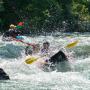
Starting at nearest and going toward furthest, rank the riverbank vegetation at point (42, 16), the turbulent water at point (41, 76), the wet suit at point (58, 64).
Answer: the turbulent water at point (41, 76) → the wet suit at point (58, 64) → the riverbank vegetation at point (42, 16)

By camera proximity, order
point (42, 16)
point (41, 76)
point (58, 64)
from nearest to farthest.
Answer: point (41, 76) < point (58, 64) < point (42, 16)

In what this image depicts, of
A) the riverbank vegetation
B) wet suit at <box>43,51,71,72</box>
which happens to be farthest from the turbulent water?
the riverbank vegetation

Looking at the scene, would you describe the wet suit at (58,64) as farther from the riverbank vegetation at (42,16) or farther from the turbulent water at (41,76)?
the riverbank vegetation at (42,16)

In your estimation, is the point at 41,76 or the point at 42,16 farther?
the point at 42,16

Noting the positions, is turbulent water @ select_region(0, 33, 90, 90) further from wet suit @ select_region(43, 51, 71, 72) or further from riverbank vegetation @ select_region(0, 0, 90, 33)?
riverbank vegetation @ select_region(0, 0, 90, 33)

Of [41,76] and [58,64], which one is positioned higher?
[58,64]

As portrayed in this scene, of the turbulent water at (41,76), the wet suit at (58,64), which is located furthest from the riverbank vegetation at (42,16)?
the wet suit at (58,64)

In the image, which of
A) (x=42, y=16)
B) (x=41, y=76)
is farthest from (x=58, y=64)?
(x=42, y=16)

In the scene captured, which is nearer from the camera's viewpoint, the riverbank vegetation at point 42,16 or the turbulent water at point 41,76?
the turbulent water at point 41,76

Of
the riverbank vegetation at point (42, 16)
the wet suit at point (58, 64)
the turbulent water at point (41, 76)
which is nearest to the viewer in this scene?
the turbulent water at point (41, 76)

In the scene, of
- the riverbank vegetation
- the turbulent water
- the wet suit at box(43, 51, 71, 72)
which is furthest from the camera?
the riverbank vegetation

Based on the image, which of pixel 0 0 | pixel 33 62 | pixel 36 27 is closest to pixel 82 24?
pixel 36 27

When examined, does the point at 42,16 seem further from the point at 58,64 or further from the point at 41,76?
the point at 41,76

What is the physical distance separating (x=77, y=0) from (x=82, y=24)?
7.13m
